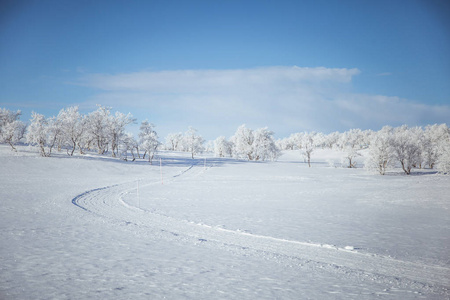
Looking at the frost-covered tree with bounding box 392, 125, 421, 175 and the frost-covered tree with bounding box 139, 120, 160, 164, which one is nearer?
the frost-covered tree with bounding box 392, 125, 421, 175

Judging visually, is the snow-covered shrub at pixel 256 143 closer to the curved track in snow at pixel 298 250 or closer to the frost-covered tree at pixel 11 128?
the frost-covered tree at pixel 11 128

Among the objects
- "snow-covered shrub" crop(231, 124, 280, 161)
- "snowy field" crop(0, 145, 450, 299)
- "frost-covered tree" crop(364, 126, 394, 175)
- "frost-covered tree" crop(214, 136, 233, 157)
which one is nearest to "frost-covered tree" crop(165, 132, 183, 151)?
"frost-covered tree" crop(214, 136, 233, 157)

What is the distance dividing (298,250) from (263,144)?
8047cm

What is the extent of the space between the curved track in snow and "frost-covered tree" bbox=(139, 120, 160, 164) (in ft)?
160

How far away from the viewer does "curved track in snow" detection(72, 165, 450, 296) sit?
7.12 m

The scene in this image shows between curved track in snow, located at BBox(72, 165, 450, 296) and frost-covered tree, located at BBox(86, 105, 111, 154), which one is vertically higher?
frost-covered tree, located at BBox(86, 105, 111, 154)

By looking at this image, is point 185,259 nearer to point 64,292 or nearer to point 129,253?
point 129,253

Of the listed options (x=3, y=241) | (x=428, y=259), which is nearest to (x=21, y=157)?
(x=3, y=241)

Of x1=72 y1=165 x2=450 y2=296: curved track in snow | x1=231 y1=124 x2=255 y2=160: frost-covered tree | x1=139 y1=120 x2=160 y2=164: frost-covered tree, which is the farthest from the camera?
x1=231 y1=124 x2=255 y2=160: frost-covered tree

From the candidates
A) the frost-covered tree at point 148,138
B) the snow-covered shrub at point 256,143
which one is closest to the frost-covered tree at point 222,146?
the snow-covered shrub at point 256,143

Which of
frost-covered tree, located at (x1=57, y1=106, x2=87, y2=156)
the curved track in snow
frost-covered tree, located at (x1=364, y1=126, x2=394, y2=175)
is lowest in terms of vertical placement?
the curved track in snow

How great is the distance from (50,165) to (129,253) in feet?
153

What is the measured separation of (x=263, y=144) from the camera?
8869 centimetres

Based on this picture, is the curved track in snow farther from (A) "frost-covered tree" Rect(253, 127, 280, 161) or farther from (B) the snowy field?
(A) "frost-covered tree" Rect(253, 127, 280, 161)
